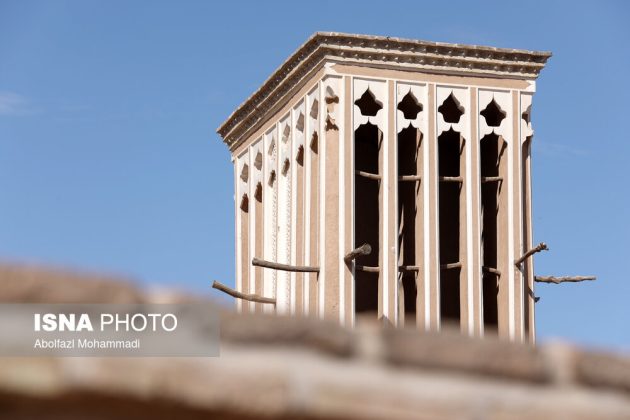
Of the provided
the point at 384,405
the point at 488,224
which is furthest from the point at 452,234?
the point at 384,405

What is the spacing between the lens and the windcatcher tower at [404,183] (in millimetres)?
18062

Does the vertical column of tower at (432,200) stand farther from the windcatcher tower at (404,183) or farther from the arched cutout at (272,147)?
the arched cutout at (272,147)

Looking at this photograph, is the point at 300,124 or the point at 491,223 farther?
the point at 491,223

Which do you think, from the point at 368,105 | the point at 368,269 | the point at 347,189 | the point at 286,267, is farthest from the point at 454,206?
the point at 286,267

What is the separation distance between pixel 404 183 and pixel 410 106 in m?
1.02

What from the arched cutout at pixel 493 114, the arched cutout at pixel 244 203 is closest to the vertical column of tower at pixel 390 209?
the arched cutout at pixel 493 114

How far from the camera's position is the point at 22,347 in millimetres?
3057

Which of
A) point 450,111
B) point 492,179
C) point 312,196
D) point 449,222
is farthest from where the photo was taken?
point 449,222

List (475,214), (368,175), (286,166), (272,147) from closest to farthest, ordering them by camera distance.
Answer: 1. (368,175)
2. (475,214)
3. (286,166)
4. (272,147)

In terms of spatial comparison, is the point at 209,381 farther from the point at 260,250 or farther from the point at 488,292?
the point at 260,250

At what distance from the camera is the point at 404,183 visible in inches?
754

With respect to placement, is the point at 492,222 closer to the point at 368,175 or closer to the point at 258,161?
the point at 368,175

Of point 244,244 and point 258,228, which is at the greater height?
point 258,228

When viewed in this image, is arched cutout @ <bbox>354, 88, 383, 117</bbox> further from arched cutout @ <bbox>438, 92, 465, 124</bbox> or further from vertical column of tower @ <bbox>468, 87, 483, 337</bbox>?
vertical column of tower @ <bbox>468, 87, 483, 337</bbox>
